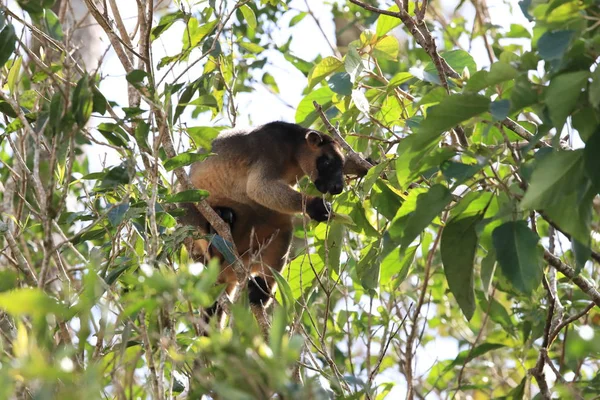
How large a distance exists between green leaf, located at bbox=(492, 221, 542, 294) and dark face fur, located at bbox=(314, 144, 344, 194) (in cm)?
314

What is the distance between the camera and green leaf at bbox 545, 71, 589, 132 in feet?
8.87

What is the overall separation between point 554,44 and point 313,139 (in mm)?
4461

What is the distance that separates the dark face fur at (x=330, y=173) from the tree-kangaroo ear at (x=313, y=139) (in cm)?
9

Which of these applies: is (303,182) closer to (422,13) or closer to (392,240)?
(422,13)

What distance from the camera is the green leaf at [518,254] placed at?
308 cm

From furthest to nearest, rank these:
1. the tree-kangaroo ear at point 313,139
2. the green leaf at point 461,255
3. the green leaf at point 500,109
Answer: the tree-kangaroo ear at point 313,139, the green leaf at point 461,255, the green leaf at point 500,109

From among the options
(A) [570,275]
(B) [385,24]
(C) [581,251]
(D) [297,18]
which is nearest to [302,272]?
(B) [385,24]

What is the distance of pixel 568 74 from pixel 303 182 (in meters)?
4.91

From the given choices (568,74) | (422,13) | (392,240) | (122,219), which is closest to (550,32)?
(568,74)

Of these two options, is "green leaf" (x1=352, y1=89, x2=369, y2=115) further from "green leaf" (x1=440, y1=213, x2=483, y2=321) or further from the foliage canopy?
"green leaf" (x1=440, y1=213, x2=483, y2=321)

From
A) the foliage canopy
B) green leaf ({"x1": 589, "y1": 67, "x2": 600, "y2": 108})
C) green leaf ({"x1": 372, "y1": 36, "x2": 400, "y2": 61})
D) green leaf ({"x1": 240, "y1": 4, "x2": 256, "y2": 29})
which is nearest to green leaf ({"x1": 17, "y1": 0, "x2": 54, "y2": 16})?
the foliage canopy

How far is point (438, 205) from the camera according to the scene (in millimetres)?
3143

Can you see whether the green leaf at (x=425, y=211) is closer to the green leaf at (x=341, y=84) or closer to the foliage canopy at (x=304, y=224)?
the foliage canopy at (x=304, y=224)

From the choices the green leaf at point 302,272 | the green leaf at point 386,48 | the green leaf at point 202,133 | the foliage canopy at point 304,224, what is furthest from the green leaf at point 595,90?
the green leaf at point 302,272
